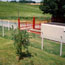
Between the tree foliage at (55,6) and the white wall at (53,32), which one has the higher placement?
the tree foliage at (55,6)

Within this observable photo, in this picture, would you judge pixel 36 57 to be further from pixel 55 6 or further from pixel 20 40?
pixel 55 6

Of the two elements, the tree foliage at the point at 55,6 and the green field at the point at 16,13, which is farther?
the green field at the point at 16,13

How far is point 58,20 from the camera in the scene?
21375 mm

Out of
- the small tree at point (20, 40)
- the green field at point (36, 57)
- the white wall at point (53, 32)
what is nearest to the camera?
the green field at point (36, 57)

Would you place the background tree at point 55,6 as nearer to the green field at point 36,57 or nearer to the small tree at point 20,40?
the green field at point 36,57

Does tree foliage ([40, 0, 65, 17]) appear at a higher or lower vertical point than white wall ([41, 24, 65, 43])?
higher

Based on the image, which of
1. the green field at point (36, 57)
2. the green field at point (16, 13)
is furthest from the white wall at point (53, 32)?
the green field at point (16, 13)

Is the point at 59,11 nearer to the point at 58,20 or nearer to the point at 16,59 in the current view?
the point at 58,20

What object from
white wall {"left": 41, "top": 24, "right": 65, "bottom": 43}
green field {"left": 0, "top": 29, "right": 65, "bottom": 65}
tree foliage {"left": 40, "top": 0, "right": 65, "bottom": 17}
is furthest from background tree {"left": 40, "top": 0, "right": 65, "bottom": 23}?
green field {"left": 0, "top": 29, "right": 65, "bottom": 65}

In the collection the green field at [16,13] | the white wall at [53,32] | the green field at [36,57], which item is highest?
the green field at [16,13]

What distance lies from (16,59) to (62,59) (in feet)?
7.53

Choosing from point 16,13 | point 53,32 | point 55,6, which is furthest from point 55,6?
point 16,13

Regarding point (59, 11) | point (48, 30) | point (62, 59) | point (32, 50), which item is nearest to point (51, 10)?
point (59, 11)

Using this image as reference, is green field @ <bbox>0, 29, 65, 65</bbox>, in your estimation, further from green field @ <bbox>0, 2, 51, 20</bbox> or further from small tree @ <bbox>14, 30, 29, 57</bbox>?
green field @ <bbox>0, 2, 51, 20</bbox>
